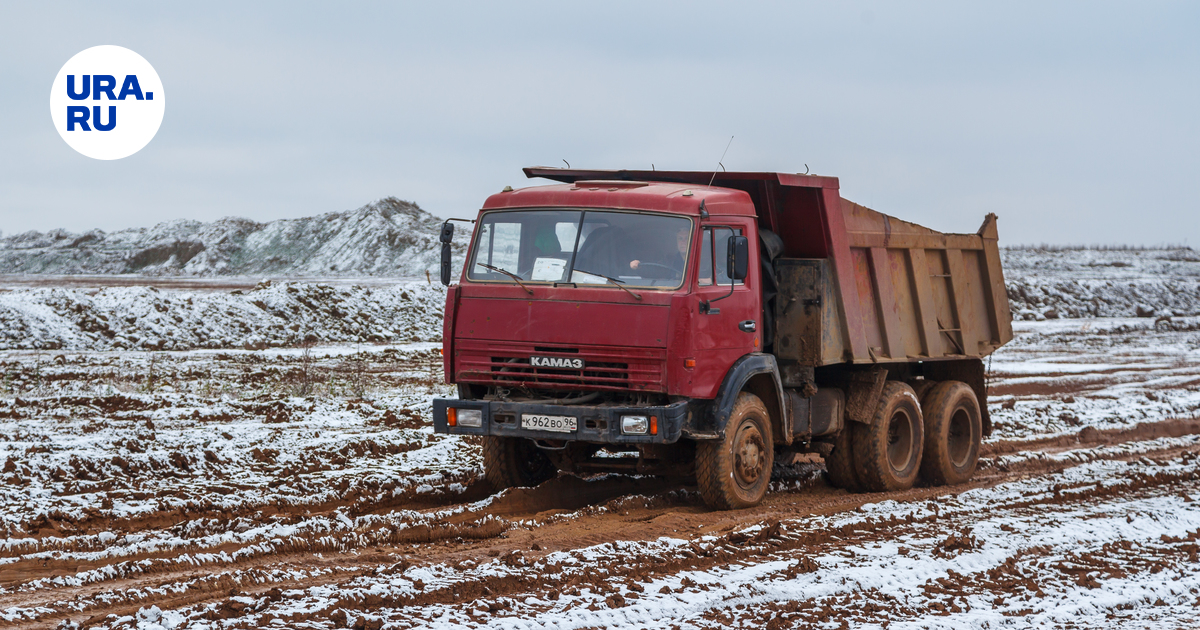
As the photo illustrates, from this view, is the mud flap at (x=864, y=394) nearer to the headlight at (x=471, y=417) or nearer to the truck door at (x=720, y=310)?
the truck door at (x=720, y=310)

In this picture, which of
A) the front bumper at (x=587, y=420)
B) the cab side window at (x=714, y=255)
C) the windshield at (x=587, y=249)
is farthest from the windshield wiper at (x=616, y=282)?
the front bumper at (x=587, y=420)

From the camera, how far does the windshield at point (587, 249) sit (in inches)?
363

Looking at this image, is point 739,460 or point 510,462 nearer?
point 739,460

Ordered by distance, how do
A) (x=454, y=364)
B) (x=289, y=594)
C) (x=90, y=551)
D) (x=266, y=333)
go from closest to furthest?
1. (x=289, y=594)
2. (x=90, y=551)
3. (x=454, y=364)
4. (x=266, y=333)

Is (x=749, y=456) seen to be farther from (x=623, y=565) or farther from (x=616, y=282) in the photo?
(x=623, y=565)

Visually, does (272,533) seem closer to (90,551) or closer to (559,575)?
(90,551)

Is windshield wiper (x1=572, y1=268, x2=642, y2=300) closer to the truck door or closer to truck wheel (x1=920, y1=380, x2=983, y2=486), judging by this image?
the truck door

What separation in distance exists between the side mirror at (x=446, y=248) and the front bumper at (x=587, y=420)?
3.86 ft

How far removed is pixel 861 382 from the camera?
38.3ft

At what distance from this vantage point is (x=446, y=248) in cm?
970

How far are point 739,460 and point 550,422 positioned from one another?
69.6 inches

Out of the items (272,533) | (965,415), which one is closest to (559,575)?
(272,533)

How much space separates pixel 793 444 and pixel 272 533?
535 centimetres

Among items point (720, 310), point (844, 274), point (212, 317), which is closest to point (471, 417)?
point (720, 310)
